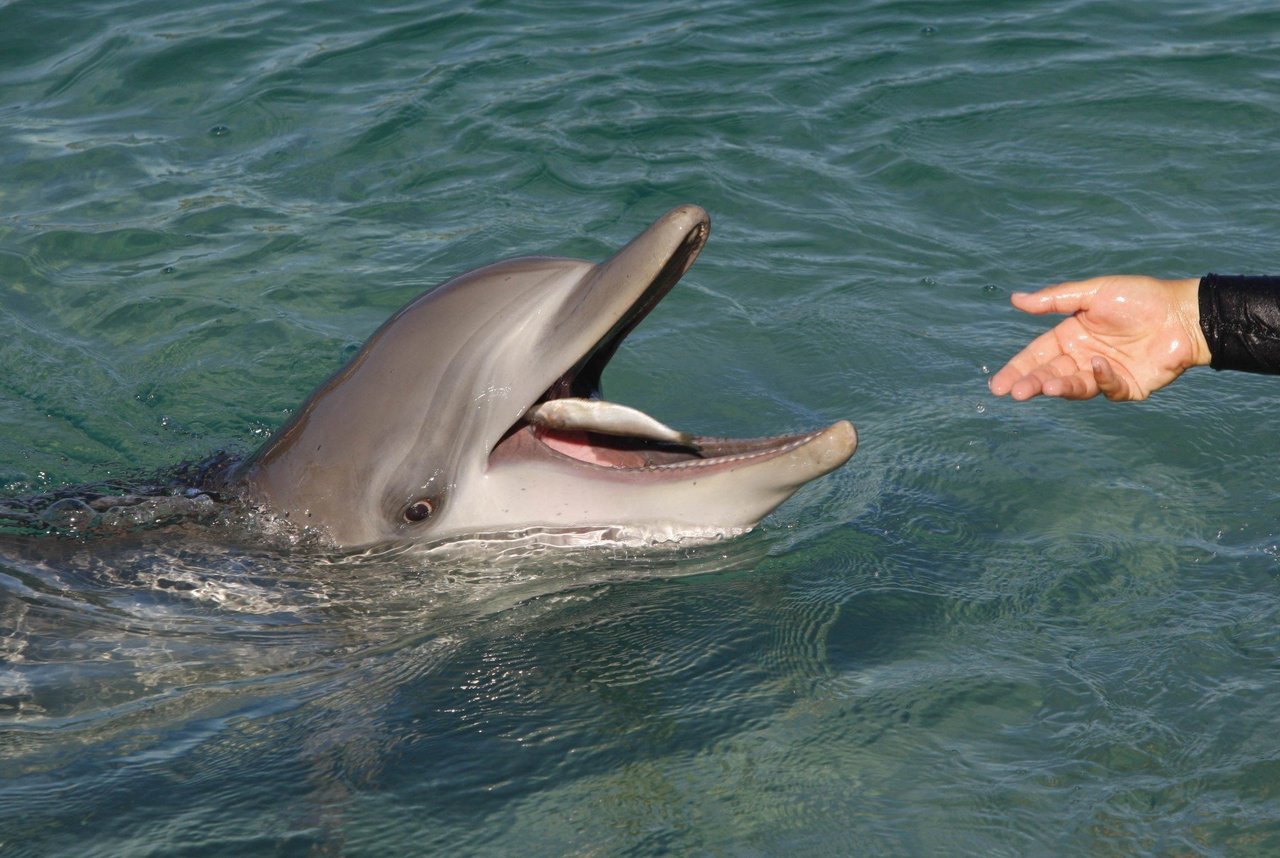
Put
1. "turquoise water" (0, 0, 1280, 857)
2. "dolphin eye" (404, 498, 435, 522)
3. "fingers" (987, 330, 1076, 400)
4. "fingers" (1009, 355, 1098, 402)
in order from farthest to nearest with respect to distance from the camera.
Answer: "dolphin eye" (404, 498, 435, 522) < "fingers" (987, 330, 1076, 400) < "fingers" (1009, 355, 1098, 402) < "turquoise water" (0, 0, 1280, 857)

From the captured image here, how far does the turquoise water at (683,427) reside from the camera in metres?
4.97

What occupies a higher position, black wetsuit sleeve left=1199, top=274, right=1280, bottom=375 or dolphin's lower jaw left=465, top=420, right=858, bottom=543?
black wetsuit sleeve left=1199, top=274, right=1280, bottom=375

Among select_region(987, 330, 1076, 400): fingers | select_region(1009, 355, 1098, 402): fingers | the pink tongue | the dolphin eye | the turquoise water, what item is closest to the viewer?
the turquoise water

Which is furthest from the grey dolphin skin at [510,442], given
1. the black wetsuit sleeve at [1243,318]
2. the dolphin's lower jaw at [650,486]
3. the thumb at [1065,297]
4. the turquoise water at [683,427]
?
the black wetsuit sleeve at [1243,318]

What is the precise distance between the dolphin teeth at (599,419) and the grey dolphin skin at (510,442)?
0.01 metres

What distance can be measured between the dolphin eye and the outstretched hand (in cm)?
234

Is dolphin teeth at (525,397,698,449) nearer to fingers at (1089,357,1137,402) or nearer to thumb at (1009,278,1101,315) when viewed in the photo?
thumb at (1009,278,1101,315)

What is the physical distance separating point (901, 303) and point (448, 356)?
4.20 metres

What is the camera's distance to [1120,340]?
5984 millimetres

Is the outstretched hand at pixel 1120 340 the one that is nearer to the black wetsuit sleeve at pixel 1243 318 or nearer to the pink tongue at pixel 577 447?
the black wetsuit sleeve at pixel 1243 318

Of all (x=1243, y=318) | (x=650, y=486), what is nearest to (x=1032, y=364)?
(x=1243, y=318)

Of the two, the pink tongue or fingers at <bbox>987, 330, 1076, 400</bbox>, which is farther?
the pink tongue

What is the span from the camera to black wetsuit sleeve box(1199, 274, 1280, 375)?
5801mm

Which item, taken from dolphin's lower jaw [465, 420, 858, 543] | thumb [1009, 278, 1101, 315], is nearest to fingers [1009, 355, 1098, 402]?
thumb [1009, 278, 1101, 315]
